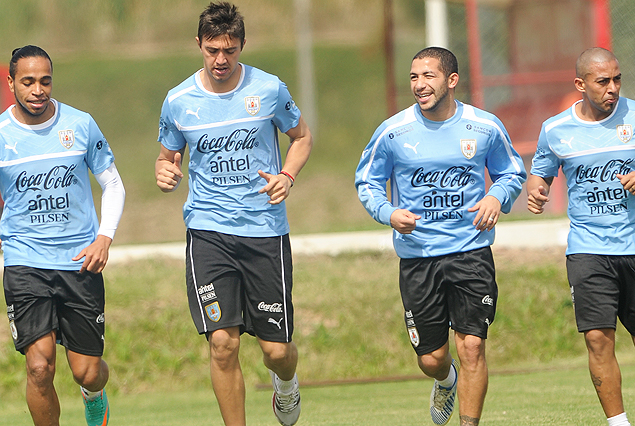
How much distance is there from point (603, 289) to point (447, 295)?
97 cm

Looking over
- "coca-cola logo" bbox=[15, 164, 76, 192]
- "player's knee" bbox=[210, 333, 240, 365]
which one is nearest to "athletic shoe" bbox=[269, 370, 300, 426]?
"player's knee" bbox=[210, 333, 240, 365]

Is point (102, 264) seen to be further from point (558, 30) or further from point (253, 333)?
point (558, 30)

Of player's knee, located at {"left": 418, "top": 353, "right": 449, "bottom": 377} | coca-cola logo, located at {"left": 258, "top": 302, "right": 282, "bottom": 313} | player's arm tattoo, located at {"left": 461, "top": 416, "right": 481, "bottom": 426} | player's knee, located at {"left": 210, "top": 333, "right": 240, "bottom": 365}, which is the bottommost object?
player's arm tattoo, located at {"left": 461, "top": 416, "right": 481, "bottom": 426}

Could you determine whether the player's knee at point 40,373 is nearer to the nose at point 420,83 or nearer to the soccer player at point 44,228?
the soccer player at point 44,228

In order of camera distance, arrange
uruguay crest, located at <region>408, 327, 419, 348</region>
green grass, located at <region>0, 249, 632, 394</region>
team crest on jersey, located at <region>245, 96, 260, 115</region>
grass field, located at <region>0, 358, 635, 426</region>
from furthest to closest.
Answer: green grass, located at <region>0, 249, 632, 394</region>, grass field, located at <region>0, 358, 635, 426</region>, uruguay crest, located at <region>408, 327, 419, 348</region>, team crest on jersey, located at <region>245, 96, 260, 115</region>

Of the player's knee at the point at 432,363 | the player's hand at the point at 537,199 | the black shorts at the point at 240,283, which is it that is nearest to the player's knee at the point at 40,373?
the black shorts at the point at 240,283

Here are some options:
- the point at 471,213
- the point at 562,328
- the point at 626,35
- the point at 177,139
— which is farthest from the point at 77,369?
the point at 626,35

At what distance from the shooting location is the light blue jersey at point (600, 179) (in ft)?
21.2

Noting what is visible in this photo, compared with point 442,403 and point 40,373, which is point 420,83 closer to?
point 442,403

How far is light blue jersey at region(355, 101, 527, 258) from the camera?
6598mm

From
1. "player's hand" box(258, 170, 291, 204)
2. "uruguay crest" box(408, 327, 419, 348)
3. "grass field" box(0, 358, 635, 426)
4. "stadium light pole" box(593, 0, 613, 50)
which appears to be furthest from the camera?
"stadium light pole" box(593, 0, 613, 50)

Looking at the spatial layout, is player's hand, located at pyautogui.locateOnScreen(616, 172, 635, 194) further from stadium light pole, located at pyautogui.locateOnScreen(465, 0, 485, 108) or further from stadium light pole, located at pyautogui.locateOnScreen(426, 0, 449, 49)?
stadium light pole, located at pyautogui.locateOnScreen(426, 0, 449, 49)

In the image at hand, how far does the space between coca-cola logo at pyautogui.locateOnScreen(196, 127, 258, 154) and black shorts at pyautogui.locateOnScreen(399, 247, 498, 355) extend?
1276mm

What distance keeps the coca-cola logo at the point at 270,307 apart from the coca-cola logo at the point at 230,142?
1012mm
